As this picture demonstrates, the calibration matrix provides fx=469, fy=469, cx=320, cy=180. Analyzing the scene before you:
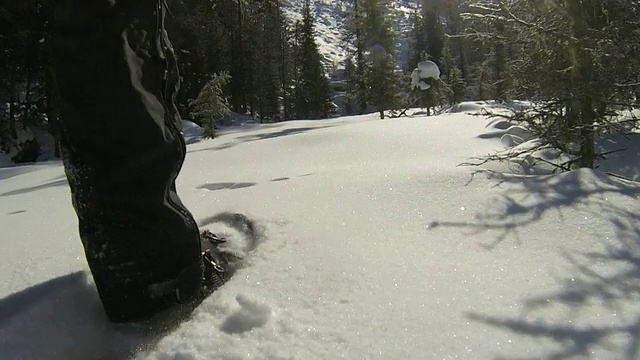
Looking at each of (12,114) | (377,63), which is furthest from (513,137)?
(377,63)

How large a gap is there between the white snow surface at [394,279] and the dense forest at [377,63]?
869mm

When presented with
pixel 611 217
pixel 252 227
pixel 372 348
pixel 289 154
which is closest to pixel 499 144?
pixel 289 154

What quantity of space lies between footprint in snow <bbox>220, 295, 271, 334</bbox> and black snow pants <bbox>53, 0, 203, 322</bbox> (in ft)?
0.94

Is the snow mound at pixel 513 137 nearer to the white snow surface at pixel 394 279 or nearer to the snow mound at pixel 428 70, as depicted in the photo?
the white snow surface at pixel 394 279

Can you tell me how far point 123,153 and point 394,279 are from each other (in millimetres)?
1217

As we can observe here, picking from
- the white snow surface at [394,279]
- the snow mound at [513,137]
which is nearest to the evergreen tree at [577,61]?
the snow mound at [513,137]

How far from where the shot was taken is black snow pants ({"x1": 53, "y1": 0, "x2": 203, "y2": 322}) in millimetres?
1781

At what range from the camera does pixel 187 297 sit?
200 centimetres

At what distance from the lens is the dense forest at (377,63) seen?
13.8 feet

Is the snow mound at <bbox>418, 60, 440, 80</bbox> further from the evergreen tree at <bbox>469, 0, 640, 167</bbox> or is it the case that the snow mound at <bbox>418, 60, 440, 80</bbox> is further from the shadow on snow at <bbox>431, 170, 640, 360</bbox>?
the shadow on snow at <bbox>431, 170, 640, 360</bbox>

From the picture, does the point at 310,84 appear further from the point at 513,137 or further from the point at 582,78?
the point at 582,78

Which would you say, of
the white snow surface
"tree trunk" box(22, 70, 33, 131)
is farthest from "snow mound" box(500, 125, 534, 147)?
"tree trunk" box(22, 70, 33, 131)

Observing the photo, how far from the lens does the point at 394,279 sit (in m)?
1.98

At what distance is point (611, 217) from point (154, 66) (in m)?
2.28
